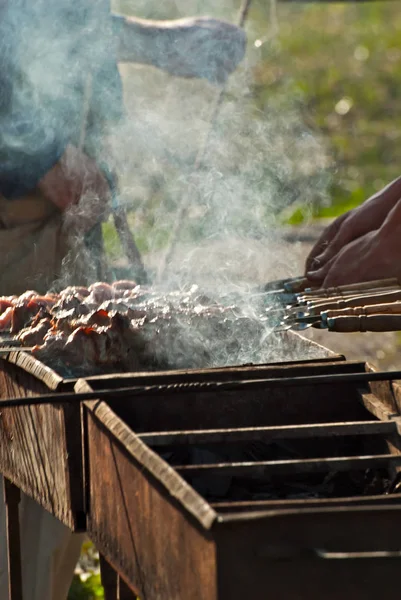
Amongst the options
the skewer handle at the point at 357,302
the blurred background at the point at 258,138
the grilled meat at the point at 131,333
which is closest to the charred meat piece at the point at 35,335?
the grilled meat at the point at 131,333

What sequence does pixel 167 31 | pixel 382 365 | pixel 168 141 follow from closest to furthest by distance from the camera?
pixel 167 31
pixel 168 141
pixel 382 365

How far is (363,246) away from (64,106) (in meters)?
2.58

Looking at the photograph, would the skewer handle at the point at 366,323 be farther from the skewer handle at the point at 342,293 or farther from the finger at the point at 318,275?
the finger at the point at 318,275

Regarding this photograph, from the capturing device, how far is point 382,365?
27.6 feet

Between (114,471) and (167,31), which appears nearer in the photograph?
(114,471)

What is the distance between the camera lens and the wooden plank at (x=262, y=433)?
267 cm

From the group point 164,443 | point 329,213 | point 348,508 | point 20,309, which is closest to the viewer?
point 348,508

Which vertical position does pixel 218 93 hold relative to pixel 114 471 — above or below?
above

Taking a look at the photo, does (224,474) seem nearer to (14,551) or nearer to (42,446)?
(42,446)

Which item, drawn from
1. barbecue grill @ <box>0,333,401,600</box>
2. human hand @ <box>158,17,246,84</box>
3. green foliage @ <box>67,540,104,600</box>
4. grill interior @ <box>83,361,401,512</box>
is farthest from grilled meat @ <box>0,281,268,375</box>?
human hand @ <box>158,17,246,84</box>

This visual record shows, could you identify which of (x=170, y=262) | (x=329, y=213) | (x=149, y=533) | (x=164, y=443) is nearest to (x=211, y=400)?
(x=164, y=443)

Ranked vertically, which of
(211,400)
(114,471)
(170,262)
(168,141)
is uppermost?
(168,141)

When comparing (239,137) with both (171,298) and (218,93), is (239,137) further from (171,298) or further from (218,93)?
(171,298)

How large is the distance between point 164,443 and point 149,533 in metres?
0.30
